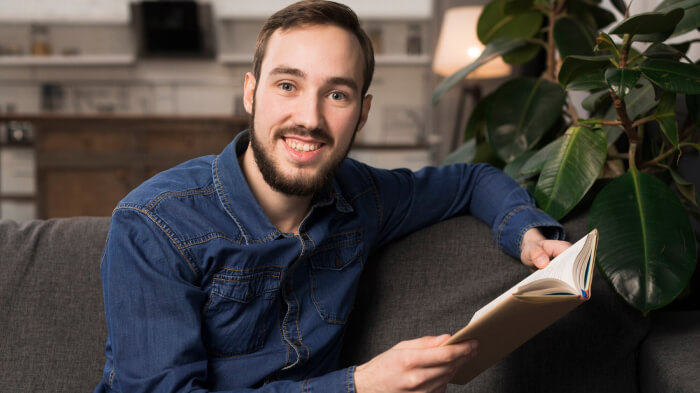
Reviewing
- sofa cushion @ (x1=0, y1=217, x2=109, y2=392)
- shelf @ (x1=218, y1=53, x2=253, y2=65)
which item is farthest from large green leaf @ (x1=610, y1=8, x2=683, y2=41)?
shelf @ (x1=218, y1=53, x2=253, y2=65)

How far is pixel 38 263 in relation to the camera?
1219 mm

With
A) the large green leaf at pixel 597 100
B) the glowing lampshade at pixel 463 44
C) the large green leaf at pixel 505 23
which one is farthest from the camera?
the glowing lampshade at pixel 463 44

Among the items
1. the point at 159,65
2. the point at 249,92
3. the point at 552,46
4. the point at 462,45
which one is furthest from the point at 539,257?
the point at 159,65

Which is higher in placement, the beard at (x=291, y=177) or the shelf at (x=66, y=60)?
the beard at (x=291, y=177)

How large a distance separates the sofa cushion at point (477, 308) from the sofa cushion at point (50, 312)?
509 mm

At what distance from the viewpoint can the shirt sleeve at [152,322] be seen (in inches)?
34.8

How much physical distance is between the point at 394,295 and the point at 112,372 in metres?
0.55

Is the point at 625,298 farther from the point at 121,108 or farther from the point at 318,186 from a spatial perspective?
the point at 121,108

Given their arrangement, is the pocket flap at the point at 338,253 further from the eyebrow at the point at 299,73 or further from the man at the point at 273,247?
the eyebrow at the point at 299,73

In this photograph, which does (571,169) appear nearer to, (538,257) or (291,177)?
(538,257)

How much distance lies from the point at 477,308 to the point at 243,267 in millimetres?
503

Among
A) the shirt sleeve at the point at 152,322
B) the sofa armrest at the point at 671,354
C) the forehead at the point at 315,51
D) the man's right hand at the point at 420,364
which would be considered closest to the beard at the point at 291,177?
the forehead at the point at 315,51

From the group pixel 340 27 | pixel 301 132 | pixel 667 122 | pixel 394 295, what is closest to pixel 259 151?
pixel 301 132

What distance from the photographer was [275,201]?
3.63 ft
